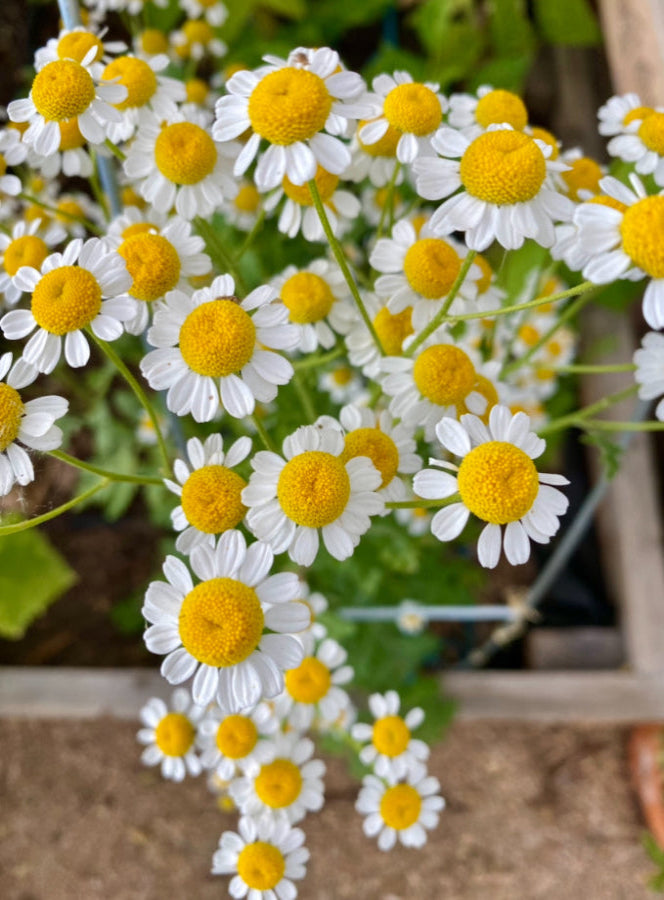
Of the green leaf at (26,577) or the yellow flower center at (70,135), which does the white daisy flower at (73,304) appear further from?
the green leaf at (26,577)

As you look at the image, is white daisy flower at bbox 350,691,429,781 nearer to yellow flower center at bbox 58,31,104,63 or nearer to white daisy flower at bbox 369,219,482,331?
white daisy flower at bbox 369,219,482,331

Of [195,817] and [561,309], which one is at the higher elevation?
[561,309]

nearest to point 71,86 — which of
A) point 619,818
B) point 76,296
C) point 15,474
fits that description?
point 76,296

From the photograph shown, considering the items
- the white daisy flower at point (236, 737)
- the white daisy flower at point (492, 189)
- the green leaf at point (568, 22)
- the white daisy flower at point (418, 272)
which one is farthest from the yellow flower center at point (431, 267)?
the green leaf at point (568, 22)

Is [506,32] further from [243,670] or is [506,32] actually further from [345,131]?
[243,670]

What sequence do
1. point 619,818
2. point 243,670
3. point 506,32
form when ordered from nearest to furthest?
point 243,670 → point 619,818 → point 506,32

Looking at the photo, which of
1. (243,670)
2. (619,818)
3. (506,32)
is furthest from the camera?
(506,32)

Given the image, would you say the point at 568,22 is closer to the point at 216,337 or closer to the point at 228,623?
the point at 216,337
